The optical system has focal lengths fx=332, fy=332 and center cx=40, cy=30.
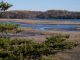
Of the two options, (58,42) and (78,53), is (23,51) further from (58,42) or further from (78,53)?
(78,53)

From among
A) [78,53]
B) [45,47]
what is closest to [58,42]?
[45,47]

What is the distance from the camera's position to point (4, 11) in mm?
11852

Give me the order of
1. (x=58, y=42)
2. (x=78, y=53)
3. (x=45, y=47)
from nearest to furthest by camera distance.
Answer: (x=45, y=47) → (x=58, y=42) → (x=78, y=53)

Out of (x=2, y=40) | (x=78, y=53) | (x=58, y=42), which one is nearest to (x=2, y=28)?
(x=2, y=40)

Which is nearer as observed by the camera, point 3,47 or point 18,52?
point 18,52

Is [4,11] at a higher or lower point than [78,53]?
higher

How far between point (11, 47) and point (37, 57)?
114 centimetres

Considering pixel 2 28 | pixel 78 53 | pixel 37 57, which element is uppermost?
pixel 2 28

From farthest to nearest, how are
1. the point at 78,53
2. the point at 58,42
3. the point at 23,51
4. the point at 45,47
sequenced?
the point at 78,53
the point at 58,42
the point at 45,47
the point at 23,51

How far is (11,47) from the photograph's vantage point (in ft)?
38.6

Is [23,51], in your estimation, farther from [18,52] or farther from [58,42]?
[58,42]

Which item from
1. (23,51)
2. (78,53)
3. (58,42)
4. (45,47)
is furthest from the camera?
(78,53)

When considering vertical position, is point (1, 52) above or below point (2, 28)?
below

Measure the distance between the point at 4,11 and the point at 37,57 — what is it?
6.91 ft
